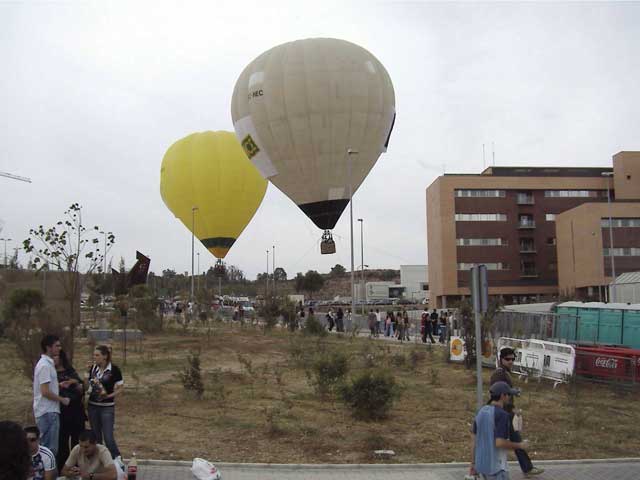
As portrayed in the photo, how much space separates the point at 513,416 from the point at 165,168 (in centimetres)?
3284

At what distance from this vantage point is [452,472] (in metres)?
8.50

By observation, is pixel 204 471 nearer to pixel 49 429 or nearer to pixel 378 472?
pixel 49 429

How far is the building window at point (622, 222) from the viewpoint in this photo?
63312mm

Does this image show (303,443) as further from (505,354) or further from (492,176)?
(492,176)

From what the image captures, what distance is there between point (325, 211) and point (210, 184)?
1085 cm

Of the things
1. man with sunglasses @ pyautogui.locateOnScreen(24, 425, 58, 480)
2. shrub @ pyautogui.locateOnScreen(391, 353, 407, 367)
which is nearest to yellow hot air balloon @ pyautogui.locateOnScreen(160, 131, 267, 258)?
shrub @ pyautogui.locateOnScreen(391, 353, 407, 367)

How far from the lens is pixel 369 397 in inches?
460

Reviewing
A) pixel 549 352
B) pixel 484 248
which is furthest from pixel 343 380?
pixel 484 248

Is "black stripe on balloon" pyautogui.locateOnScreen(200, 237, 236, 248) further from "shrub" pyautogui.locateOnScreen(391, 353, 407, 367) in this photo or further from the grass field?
"shrub" pyautogui.locateOnScreen(391, 353, 407, 367)

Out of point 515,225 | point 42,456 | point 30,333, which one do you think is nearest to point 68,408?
point 42,456

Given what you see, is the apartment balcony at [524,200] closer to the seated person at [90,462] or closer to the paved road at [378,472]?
the paved road at [378,472]

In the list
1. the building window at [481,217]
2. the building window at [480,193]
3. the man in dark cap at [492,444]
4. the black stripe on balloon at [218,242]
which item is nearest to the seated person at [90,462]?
the man in dark cap at [492,444]

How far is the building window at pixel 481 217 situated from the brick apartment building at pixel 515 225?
111 millimetres

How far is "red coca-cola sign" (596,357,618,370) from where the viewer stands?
52.3 feet
